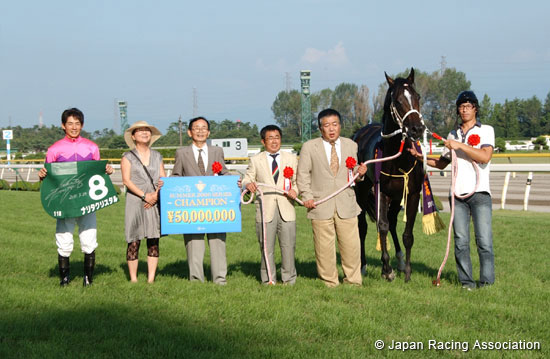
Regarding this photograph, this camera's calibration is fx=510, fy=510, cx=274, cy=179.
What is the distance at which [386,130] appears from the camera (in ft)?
20.3

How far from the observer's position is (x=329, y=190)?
19.9ft

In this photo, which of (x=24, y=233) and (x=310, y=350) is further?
(x=24, y=233)

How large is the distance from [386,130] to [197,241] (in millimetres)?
2691

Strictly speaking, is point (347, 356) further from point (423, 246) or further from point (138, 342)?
point (423, 246)

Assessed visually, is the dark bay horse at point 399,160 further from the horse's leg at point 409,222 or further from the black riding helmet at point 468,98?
the black riding helmet at point 468,98

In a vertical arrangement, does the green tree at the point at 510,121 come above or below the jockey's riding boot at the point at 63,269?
above

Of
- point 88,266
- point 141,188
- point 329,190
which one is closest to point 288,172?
point 329,190

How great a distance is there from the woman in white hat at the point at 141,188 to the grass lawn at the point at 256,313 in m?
0.57

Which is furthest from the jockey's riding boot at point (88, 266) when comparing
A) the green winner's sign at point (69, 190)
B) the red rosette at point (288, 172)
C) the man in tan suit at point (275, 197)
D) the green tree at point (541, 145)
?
the green tree at point (541, 145)

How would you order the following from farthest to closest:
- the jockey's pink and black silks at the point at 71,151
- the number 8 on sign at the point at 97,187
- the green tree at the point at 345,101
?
the green tree at the point at 345,101
the number 8 on sign at the point at 97,187
the jockey's pink and black silks at the point at 71,151

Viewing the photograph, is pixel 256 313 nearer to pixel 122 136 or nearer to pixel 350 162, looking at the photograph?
pixel 350 162

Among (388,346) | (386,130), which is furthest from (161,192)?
(388,346)

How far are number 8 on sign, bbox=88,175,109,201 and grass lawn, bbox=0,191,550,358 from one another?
1.08 m

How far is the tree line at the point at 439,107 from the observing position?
86.4 meters
